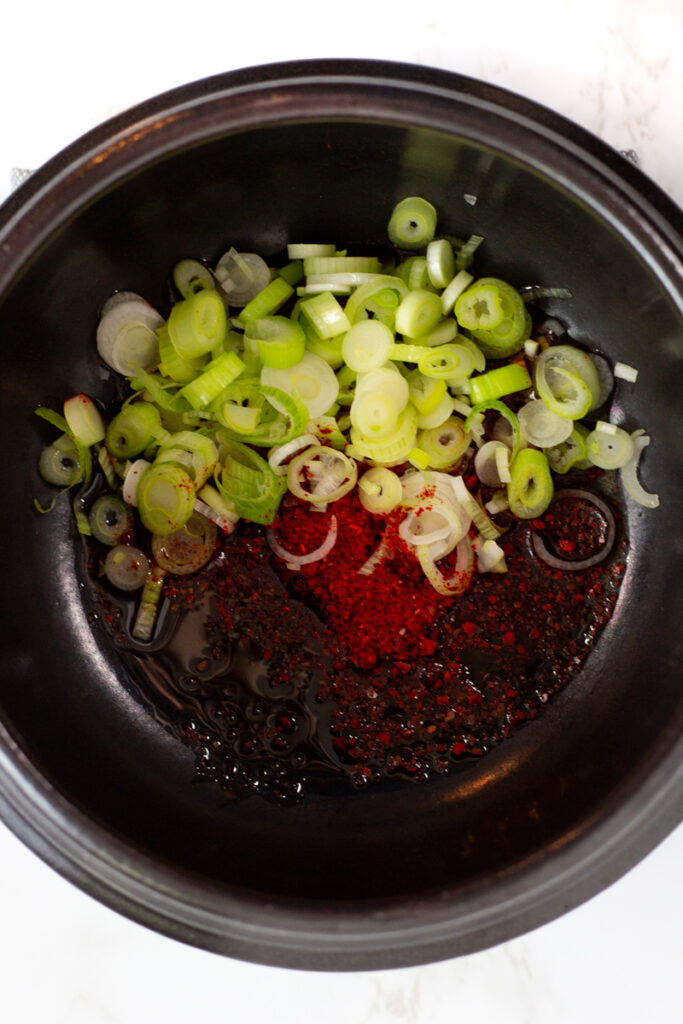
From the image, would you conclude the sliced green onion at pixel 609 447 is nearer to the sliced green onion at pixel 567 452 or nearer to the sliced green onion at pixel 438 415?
the sliced green onion at pixel 567 452

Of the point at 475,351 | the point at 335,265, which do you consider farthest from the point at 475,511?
the point at 335,265

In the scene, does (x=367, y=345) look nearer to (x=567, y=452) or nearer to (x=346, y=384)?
(x=346, y=384)

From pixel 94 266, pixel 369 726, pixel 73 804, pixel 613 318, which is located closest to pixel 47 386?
pixel 94 266

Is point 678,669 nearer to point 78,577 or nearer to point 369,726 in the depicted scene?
point 369,726

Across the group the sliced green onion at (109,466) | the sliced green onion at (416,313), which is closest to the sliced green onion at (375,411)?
the sliced green onion at (416,313)

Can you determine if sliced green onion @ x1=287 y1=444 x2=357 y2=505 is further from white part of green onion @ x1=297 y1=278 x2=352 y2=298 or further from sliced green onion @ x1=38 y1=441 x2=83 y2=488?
sliced green onion @ x1=38 y1=441 x2=83 y2=488

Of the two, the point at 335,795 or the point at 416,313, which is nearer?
the point at 416,313

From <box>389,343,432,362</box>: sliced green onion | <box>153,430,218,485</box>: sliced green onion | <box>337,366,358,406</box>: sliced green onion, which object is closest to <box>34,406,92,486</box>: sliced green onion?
<box>153,430,218,485</box>: sliced green onion
